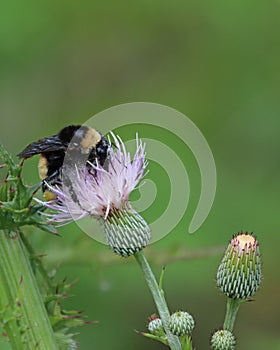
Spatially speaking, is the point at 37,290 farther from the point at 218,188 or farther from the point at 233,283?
the point at 218,188

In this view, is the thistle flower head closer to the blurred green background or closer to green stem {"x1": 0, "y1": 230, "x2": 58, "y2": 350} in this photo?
green stem {"x1": 0, "y1": 230, "x2": 58, "y2": 350}

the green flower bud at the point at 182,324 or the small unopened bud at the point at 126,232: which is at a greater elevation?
the small unopened bud at the point at 126,232

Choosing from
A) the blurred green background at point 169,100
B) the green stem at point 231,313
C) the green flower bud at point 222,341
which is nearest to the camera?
the green flower bud at point 222,341

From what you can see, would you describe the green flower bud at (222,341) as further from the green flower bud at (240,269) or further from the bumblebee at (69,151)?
the bumblebee at (69,151)

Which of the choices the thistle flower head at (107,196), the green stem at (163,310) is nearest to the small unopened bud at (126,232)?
the thistle flower head at (107,196)

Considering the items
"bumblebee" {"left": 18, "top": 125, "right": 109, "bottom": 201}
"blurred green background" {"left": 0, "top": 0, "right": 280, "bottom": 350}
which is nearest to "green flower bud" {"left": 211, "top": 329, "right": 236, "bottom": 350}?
"bumblebee" {"left": 18, "top": 125, "right": 109, "bottom": 201}

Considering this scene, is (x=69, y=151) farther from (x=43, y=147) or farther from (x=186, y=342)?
(x=186, y=342)

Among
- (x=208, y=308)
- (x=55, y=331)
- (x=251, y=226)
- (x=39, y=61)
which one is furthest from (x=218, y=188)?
(x=55, y=331)
